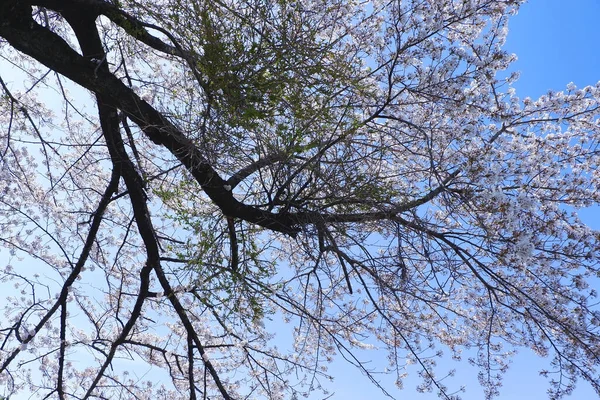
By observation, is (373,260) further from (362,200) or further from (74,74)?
(74,74)

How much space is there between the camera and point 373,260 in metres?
3.84

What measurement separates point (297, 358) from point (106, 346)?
1944 mm

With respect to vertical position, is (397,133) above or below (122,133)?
below

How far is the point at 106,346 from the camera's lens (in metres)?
5.22

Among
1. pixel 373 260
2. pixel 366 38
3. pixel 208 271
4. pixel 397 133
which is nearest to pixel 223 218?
pixel 208 271

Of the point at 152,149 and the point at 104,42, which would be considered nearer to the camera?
the point at 104,42

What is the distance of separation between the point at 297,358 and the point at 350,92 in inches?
100

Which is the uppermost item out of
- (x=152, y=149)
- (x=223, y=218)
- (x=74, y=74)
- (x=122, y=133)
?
(x=152, y=149)

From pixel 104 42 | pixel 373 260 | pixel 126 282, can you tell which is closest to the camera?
pixel 373 260

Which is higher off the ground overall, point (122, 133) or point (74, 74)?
point (122, 133)

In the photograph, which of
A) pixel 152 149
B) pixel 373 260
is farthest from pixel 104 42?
pixel 373 260

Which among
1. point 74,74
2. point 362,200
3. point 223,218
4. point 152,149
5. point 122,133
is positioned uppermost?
point 152,149

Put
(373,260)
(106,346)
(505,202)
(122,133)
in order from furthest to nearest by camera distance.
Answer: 1. (106,346)
2. (122,133)
3. (373,260)
4. (505,202)

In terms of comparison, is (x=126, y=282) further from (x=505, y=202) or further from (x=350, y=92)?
(x=505, y=202)
